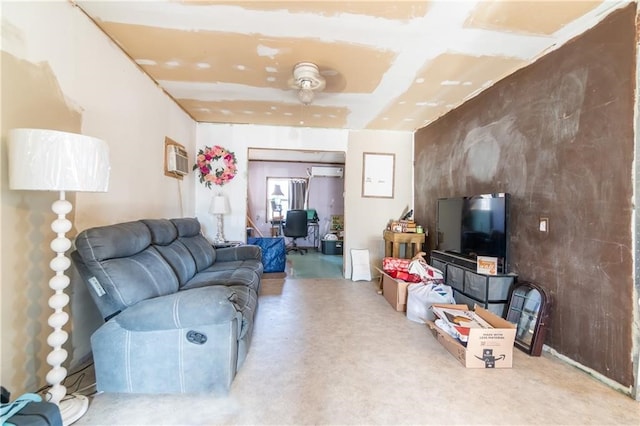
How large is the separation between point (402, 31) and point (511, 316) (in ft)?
7.76

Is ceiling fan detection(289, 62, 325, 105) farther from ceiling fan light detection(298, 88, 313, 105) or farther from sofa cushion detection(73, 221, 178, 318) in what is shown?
sofa cushion detection(73, 221, 178, 318)

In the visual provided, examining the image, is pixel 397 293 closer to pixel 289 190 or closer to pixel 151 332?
pixel 151 332

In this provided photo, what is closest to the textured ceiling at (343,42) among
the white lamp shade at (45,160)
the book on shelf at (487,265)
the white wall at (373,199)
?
the white lamp shade at (45,160)

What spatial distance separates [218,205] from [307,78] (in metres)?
2.22

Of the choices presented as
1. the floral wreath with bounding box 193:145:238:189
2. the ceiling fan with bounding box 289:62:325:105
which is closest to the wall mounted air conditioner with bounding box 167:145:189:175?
the floral wreath with bounding box 193:145:238:189

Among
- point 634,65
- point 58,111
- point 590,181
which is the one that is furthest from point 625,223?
point 58,111

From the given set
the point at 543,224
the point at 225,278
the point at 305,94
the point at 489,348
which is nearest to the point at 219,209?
the point at 225,278

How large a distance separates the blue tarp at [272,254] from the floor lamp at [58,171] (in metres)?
2.89

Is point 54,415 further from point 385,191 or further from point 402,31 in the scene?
point 385,191

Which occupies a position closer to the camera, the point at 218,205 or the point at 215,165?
the point at 218,205

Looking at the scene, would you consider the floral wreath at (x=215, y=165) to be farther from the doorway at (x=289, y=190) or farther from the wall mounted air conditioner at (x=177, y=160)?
the doorway at (x=289, y=190)

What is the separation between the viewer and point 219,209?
3.85 meters

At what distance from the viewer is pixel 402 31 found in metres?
1.90

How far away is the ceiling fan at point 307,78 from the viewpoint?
2312 mm
